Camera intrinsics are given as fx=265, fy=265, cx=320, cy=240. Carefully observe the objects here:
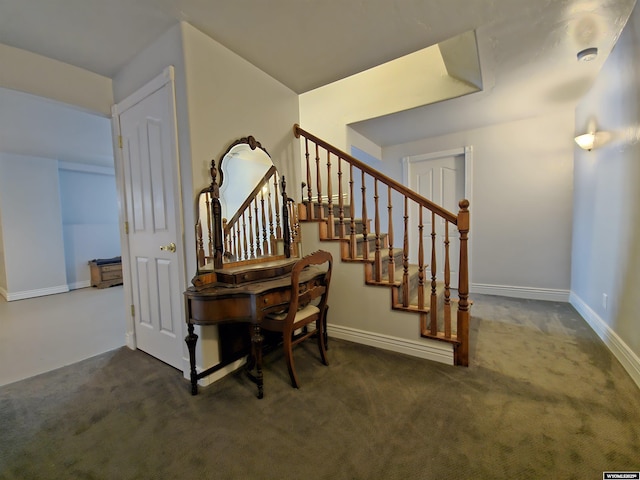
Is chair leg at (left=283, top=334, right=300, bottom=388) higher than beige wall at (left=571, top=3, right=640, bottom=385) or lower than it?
lower

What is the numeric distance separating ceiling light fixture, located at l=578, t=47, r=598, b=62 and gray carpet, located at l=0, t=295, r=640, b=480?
2.32 meters

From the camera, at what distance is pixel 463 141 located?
3816 mm

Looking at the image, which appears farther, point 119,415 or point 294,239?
point 294,239

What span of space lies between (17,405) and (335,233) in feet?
8.10

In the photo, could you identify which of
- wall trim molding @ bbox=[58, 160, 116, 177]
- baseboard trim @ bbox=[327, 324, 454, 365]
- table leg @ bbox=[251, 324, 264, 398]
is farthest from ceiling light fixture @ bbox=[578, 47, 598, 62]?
wall trim molding @ bbox=[58, 160, 116, 177]

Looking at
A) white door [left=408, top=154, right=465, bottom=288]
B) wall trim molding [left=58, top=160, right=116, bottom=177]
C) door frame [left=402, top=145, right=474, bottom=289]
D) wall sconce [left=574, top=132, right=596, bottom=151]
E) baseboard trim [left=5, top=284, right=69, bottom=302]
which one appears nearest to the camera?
wall sconce [left=574, top=132, right=596, bottom=151]

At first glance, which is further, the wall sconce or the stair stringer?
the wall sconce

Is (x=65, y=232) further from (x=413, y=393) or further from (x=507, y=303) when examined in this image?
(x=507, y=303)

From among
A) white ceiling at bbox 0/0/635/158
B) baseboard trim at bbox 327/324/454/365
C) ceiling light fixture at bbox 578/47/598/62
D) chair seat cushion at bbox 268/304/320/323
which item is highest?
white ceiling at bbox 0/0/635/158

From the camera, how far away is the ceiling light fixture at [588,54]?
205 centimetres

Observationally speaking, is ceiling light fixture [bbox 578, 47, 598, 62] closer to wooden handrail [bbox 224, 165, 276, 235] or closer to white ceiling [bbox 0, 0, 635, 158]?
white ceiling [bbox 0, 0, 635, 158]

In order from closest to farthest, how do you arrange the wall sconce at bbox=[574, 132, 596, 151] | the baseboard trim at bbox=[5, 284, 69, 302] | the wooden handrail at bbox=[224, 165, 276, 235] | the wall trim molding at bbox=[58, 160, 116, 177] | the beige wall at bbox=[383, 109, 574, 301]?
the wooden handrail at bbox=[224, 165, 276, 235]
the wall sconce at bbox=[574, 132, 596, 151]
the beige wall at bbox=[383, 109, 574, 301]
the baseboard trim at bbox=[5, 284, 69, 302]
the wall trim molding at bbox=[58, 160, 116, 177]

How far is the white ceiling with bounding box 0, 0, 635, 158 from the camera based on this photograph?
1.60 m

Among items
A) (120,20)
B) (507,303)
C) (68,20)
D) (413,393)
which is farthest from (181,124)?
(507,303)
